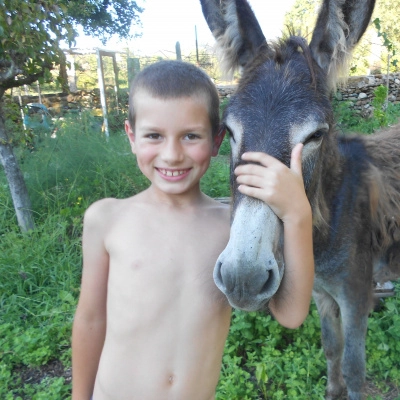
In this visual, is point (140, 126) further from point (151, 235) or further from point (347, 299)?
point (347, 299)

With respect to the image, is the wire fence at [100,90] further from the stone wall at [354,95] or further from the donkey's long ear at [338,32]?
the donkey's long ear at [338,32]

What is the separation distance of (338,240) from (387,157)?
1.00 metres

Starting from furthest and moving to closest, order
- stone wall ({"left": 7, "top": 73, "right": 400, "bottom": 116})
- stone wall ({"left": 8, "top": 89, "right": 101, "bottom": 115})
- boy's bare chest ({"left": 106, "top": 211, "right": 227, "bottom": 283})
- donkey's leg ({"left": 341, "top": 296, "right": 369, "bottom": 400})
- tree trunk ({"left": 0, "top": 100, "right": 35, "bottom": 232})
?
stone wall ({"left": 7, "top": 73, "right": 400, "bottom": 116}) → stone wall ({"left": 8, "top": 89, "right": 101, "bottom": 115}) → tree trunk ({"left": 0, "top": 100, "right": 35, "bottom": 232}) → donkey's leg ({"left": 341, "top": 296, "right": 369, "bottom": 400}) → boy's bare chest ({"left": 106, "top": 211, "right": 227, "bottom": 283})

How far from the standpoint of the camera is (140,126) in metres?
1.36

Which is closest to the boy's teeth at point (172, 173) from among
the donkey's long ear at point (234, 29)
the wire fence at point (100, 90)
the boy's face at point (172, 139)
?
the boy's face at point (172, 139)

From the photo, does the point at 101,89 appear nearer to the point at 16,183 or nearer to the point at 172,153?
the point at 16,183

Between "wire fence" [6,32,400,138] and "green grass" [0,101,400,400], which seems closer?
"green grass" [0,101,400,400]

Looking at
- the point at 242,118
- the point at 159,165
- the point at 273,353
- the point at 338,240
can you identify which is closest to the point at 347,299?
the point at 338,240

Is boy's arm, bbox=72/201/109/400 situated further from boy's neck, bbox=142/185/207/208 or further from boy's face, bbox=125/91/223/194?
boy's face, bbox=125/91/223/194

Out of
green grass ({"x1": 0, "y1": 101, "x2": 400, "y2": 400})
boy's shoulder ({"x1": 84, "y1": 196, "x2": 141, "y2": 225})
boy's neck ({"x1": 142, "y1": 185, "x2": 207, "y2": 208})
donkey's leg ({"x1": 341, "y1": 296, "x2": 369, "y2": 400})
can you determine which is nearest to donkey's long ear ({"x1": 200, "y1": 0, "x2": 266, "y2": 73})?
boy's neck ({"x1": 142, "y1": 185, "x2": 207, "y2": 208})

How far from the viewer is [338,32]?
1887 mm

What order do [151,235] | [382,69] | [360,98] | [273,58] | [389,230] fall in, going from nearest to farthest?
[151,235] → [273,58] → [389,230] → [360,98] → [382,69]

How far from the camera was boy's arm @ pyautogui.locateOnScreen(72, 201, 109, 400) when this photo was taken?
4.94 ft

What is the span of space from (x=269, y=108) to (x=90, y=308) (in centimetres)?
112
